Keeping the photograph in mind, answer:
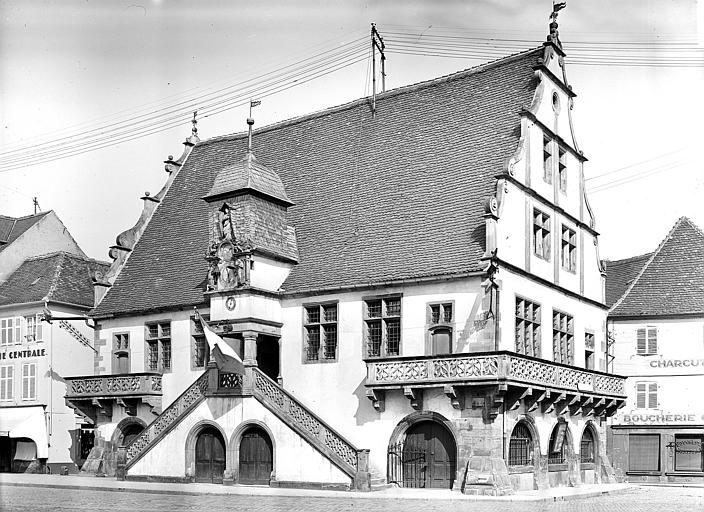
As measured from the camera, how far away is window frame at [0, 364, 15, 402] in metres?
43.8

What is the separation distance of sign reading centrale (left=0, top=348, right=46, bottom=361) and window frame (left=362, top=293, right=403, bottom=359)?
56.7 ft

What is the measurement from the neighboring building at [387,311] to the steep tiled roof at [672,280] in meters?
8.31

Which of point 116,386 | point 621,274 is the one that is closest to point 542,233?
point 116,386

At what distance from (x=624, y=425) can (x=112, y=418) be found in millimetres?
22451

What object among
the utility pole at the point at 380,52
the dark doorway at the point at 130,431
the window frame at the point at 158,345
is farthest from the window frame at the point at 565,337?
the dark doorway at the point at 130,431

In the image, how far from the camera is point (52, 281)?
4422 centimetres

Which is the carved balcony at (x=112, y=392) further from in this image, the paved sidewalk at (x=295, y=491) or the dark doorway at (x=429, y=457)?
the dark doorway at (x=429, y=457)

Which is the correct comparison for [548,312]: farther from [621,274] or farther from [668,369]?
[621,274]

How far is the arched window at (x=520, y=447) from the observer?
30.3 metres

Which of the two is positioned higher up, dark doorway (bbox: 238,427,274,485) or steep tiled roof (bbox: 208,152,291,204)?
steep tiled roof (bbox: 208,152,291,204)

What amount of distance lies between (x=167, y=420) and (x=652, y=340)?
22.7 metres

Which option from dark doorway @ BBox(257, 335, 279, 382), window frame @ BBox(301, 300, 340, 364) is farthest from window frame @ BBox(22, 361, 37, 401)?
window frame @ BBox(301, 300, 340, 364)

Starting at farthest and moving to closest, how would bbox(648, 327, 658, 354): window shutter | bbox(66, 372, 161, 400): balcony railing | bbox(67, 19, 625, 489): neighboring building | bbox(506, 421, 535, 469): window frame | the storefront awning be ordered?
bbox(648, 327, 658, 354): window shutter → the storefront awning → bbox(66, 372, 161, 400): balcony railing → bbox(506, 421, 535, 469): window frame → bbox(67, 19, 625, 489): neighboring building

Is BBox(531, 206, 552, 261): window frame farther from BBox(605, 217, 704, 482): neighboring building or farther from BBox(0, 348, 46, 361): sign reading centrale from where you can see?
BBox(0, 348, 46, 361): sign reading centrale
